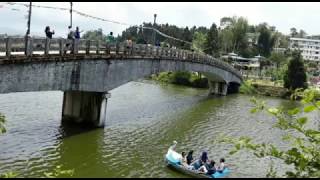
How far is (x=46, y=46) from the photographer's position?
89.7ft

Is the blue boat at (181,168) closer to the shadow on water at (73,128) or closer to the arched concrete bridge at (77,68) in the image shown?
the shadow on water at (73,128)

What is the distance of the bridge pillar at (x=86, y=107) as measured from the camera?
111ft

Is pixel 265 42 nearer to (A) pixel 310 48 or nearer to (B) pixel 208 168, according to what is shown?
(A) pixel 310 48

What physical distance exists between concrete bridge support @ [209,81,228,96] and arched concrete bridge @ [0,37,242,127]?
77.0ft

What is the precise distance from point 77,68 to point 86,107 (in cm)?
433

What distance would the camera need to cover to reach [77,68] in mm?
30828

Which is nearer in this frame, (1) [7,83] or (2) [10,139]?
(1) [7,83]

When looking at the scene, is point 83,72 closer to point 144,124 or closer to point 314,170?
point 144,124

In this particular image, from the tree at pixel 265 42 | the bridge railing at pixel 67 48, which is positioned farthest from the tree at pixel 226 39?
the bridge railing at pixel 67 48

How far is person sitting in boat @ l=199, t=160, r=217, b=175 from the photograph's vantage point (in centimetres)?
2467

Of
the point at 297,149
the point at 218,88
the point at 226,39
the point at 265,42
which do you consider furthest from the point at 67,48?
the point at 265,42

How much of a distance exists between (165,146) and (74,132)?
657 cm

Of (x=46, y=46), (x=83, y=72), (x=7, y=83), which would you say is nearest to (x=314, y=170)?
(x=7, y=83)

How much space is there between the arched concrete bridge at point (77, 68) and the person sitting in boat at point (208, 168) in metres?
10.7
